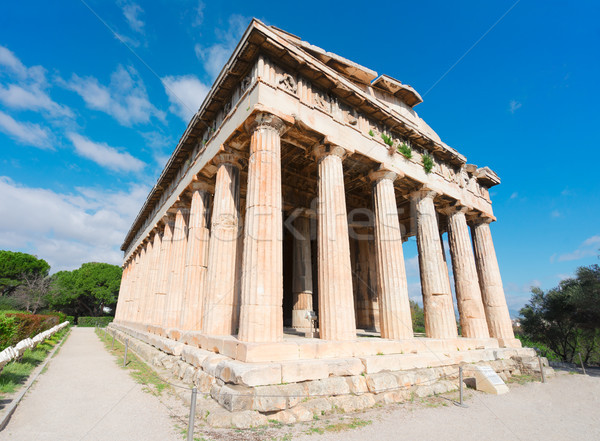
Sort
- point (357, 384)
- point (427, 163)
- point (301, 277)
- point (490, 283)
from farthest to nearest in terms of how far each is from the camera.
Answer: point (490, 283)
point (301, 277)
point (427, 163)
point (357, 384)

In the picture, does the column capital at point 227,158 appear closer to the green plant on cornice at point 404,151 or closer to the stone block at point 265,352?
the stone block at point 265,352

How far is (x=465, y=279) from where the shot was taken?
14.3m

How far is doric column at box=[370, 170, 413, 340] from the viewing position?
10.2 meters

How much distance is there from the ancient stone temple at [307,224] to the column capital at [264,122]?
0.13ft

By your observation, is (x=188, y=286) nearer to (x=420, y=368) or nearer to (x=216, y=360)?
(x=216, y=360)

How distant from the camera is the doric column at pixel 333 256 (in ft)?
28.4

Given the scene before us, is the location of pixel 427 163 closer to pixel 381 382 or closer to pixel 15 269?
pixel 381 382

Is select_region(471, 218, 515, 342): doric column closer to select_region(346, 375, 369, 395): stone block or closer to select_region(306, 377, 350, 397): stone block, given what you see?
select_region(346, 375, 369, 395): stone block

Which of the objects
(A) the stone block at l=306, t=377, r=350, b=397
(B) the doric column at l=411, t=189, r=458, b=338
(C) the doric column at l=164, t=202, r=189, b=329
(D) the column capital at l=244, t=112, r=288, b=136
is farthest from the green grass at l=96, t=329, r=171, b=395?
(B) the doric column at l=411, t=189, r=458, b=338

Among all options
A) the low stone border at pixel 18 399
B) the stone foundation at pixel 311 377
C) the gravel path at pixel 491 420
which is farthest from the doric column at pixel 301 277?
the low stone border at pixel 18 399

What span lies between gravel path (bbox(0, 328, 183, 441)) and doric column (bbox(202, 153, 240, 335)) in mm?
2760

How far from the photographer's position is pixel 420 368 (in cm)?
875

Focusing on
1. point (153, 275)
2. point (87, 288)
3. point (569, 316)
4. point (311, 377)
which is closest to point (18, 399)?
point (311, 377)

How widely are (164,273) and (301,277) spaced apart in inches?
314
